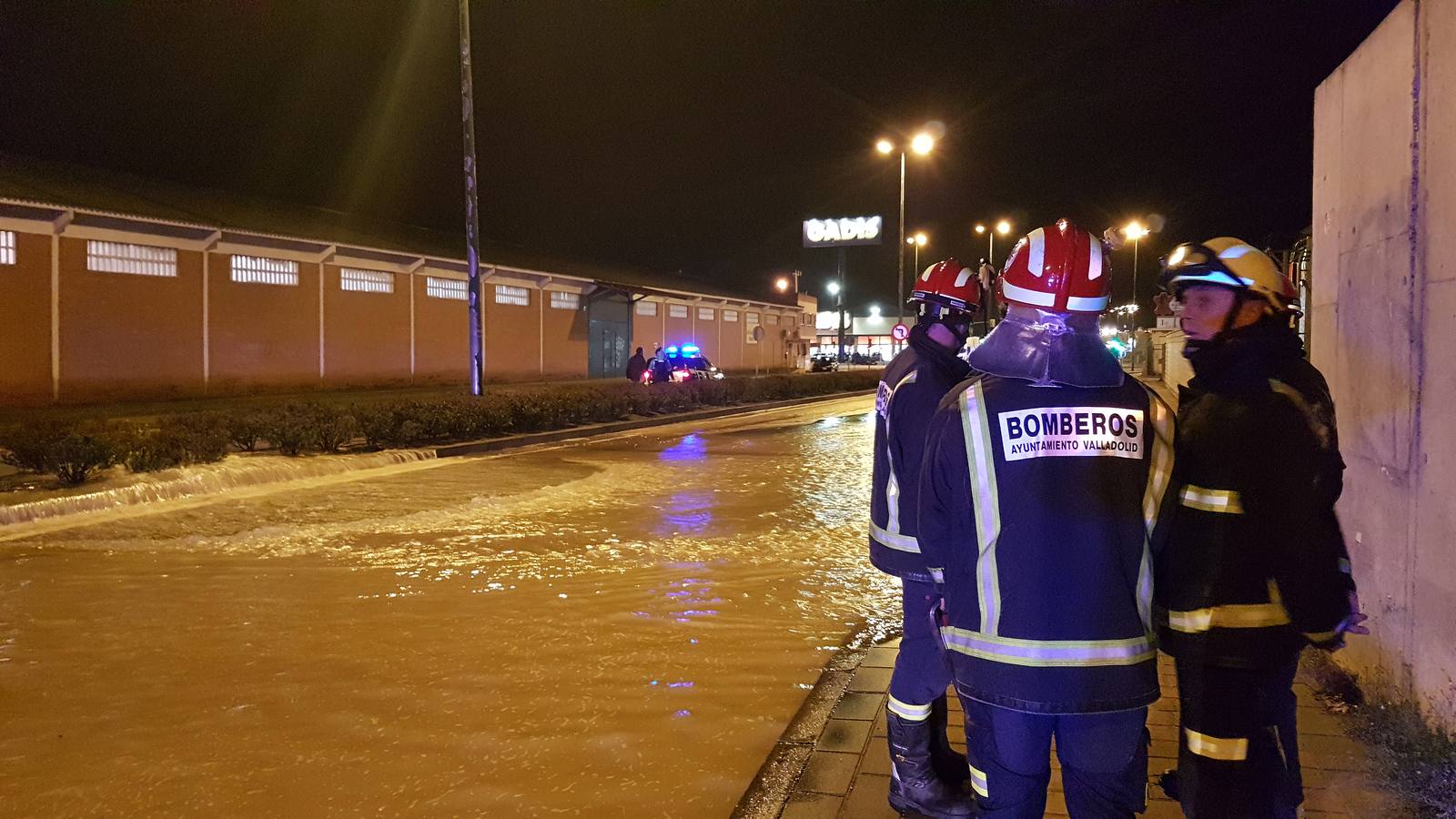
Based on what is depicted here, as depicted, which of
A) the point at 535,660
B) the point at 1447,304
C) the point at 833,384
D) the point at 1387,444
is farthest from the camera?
the point at 833,384

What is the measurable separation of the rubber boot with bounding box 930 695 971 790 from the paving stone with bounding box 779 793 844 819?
1.26 ft

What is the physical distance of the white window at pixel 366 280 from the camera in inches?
1177

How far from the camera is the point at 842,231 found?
73.4 metres

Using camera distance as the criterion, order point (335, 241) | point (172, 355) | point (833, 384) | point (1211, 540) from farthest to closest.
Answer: point (833, 384) → point (335, 241) → point (172, 355) → point (1211, 540)

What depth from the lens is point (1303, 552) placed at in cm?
261

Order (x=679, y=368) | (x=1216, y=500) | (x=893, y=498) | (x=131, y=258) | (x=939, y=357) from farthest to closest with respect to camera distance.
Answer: (x=679, y=368)
(x=131, y=258)
(x=939, y=357)
(x=893, y=498)
(x=1216, y=500)

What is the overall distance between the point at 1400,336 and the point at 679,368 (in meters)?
31.9

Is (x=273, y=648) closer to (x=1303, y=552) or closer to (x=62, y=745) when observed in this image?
(x=62, y=745)

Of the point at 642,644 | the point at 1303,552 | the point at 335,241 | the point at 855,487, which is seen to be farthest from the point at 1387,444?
the point at 335,241

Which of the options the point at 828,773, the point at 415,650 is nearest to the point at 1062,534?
the point at 828,773

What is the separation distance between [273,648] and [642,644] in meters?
2.07

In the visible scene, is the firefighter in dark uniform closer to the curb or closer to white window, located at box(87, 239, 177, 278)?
the curb

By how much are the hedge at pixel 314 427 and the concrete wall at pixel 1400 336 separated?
11395mm

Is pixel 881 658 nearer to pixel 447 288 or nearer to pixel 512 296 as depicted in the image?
pixel 447 288
